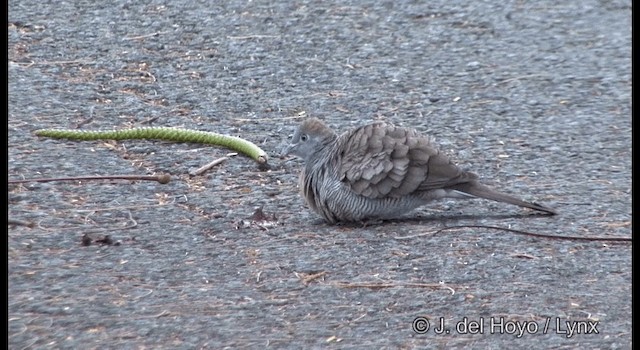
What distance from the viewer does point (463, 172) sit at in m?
6.43

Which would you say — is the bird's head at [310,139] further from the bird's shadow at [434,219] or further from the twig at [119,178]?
the twig at [119,178]

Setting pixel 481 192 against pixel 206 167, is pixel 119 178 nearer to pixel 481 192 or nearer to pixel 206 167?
pixel 206 167

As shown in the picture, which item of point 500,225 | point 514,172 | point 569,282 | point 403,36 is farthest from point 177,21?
point 569,282

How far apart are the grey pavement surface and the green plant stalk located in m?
0.06

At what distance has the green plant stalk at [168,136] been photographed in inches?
294

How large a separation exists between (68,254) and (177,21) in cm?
469

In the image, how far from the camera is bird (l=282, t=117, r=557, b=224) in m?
6.38

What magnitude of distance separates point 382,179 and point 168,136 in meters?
1.83

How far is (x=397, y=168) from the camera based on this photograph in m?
6.40

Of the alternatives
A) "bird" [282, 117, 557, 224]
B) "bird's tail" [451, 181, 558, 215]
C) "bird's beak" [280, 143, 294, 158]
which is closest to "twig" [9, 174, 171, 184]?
"bird's beak" [280, 143, 294, 158]

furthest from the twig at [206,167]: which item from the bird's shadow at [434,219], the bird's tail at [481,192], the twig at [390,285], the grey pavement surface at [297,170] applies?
the twig at [390,285]

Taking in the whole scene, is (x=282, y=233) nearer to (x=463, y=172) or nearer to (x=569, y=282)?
(x=463, y=172)

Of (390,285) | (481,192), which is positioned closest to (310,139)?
(481,192)

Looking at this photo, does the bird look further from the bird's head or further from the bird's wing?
the bird's head
